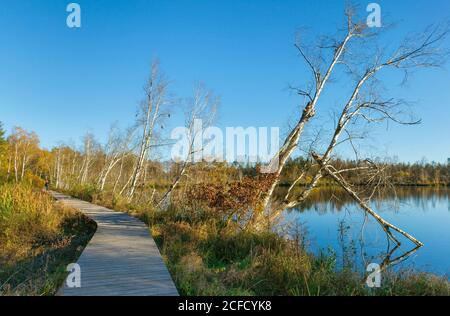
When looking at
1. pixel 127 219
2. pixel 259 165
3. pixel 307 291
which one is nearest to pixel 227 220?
pixel 259 165

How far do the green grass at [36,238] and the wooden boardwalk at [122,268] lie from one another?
1.86 ft

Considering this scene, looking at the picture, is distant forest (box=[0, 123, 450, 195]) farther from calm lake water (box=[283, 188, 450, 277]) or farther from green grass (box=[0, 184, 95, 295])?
green grass (box=[0, 184, 95, 295])

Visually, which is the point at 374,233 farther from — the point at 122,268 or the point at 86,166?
the point at 86,166

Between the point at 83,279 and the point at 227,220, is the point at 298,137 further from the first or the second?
the point at 83,279

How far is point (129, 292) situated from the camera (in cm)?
368

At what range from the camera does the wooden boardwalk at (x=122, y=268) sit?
12.3 ft

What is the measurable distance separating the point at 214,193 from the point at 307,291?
4.76m

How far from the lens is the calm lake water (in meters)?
8.05

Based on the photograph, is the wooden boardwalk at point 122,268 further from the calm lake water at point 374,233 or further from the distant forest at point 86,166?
the distant forest at point 86,166

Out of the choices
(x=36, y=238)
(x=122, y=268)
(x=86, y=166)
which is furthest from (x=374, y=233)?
(x=86, y=166)

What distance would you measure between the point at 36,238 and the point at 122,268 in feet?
16.1

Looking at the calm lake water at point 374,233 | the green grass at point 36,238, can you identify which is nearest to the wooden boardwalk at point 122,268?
the green grass at point 36,238

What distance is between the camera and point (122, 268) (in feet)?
15.3
